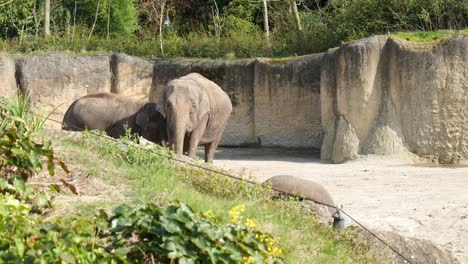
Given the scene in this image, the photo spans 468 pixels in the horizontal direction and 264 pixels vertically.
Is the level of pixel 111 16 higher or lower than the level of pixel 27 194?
higher

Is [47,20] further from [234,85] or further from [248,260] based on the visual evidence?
[248,260]

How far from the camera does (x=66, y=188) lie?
7.59 m

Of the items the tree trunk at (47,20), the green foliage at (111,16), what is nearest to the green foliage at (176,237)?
the tree trunk at (47,20)

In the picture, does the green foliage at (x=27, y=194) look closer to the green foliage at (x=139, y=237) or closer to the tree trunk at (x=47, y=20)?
the green foliage at (x=139, y=237)

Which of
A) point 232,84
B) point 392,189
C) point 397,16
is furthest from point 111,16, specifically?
point 392,189

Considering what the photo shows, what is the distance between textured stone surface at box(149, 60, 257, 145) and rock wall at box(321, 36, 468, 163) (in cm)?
306

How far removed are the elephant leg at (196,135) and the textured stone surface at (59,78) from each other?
5065mm

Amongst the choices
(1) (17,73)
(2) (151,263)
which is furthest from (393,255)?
(1) (17,73)

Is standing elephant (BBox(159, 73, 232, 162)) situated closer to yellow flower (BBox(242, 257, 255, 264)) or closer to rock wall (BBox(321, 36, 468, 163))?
rock wall (BBox(321, 36, 468, 163))

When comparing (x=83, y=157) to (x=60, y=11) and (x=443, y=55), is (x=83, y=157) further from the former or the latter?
(x=60, y=11)

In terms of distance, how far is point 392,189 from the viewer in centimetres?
1518

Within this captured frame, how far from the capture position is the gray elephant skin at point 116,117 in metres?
18.1

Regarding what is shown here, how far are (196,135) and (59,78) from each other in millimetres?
5867

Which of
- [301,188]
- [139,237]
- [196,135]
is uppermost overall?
[139,237]
